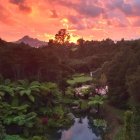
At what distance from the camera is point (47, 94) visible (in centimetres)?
3175

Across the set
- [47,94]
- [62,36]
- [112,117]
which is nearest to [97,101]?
[112,117]

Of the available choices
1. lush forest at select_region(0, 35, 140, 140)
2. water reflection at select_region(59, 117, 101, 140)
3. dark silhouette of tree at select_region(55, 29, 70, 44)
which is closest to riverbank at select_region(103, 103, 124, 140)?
lush forest at select_region(0, 35, 140, 140)

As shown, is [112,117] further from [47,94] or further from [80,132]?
[47,94]

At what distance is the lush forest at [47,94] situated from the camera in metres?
26.8

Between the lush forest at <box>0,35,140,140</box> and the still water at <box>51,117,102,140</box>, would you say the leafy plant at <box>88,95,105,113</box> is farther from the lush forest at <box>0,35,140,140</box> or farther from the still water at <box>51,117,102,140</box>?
the still water at <box>51,117,102,140</box>

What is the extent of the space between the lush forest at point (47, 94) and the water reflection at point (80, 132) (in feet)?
2.11

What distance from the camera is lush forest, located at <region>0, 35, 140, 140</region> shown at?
2681 centimetres

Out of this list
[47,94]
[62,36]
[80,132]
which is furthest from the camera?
[62,36]

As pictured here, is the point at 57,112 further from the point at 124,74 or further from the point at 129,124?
the point at 129,124

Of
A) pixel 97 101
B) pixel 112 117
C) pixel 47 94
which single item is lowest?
pixel 112 117

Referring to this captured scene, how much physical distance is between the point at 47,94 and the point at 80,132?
3881mm

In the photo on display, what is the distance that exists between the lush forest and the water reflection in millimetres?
643

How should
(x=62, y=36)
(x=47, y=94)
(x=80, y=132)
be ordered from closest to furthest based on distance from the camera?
1. (x=80, y=132)
2. (x=47, y=94)
3. (x=62, y=36)

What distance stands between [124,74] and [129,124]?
57.9 ft
